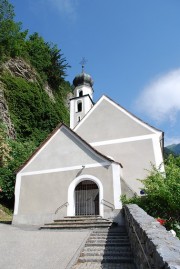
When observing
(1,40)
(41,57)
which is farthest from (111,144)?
(41,57)

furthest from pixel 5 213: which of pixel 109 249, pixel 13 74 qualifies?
pixel 13 74

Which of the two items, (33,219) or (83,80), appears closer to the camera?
(33,219)

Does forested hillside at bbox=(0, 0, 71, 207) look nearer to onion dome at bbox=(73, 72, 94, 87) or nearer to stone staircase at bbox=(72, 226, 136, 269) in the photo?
onion dome at bbox=(73, 72, 94, 87)

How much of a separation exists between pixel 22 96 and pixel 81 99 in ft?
23.2

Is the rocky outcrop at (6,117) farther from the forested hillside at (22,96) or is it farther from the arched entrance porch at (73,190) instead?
the arched entrance porch at (73,190)

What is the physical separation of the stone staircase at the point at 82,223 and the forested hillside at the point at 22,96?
9.53m

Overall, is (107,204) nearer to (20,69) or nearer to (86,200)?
(86,200)

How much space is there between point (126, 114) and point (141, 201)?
936 centimetres

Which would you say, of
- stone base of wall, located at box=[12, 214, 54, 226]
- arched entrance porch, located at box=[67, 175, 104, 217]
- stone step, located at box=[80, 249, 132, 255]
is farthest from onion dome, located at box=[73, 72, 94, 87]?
stone step, located at box=[80, 249, 132, 255]

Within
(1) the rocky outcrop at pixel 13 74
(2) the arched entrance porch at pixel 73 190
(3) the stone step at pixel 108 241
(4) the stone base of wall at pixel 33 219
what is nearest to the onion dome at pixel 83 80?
(1) the rocky outcrop at pixel 13 74

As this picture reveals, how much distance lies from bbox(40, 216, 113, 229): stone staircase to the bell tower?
44.8ft

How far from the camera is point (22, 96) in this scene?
86.8 ft

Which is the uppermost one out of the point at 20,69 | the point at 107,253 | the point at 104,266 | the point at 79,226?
the point at 20,69

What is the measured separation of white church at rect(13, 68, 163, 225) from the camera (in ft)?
40.0
